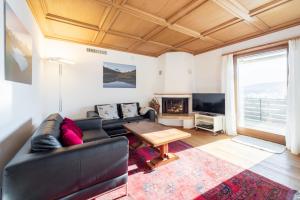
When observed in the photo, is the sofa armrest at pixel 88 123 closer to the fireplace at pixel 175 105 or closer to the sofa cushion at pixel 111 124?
the sofa cushion at pixel 111 124

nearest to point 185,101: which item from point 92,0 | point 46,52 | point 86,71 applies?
point 86,71

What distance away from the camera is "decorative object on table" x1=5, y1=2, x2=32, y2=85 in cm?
138

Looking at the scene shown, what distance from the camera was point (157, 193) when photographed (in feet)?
5.35

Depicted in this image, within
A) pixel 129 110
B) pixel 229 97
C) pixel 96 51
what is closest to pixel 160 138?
pixel 129 110

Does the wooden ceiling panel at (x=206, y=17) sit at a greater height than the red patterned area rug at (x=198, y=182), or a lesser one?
greater

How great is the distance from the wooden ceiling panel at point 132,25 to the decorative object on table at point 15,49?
143cm

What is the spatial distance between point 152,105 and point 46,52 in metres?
3.18

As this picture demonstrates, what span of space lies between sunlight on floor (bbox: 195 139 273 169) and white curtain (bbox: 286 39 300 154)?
0.55 meters

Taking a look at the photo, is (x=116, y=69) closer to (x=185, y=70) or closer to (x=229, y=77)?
(x=185, y=70)

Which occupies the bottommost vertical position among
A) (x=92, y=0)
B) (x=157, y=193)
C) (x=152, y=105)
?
(x=157, y=193)

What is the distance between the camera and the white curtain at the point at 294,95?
103 inches

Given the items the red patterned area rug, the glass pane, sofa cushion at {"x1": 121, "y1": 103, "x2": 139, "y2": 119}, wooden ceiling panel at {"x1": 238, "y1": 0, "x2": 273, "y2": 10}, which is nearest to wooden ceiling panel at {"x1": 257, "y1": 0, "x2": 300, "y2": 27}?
wooden ceiling panel at {"x1": 238, "y1": 0, "x2": 273, "y2": 10}

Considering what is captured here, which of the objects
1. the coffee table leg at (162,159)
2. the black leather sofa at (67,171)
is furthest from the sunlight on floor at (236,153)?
the black leather sofa at (67,171)

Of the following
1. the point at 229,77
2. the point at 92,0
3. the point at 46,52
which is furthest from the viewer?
the point at 229,77
